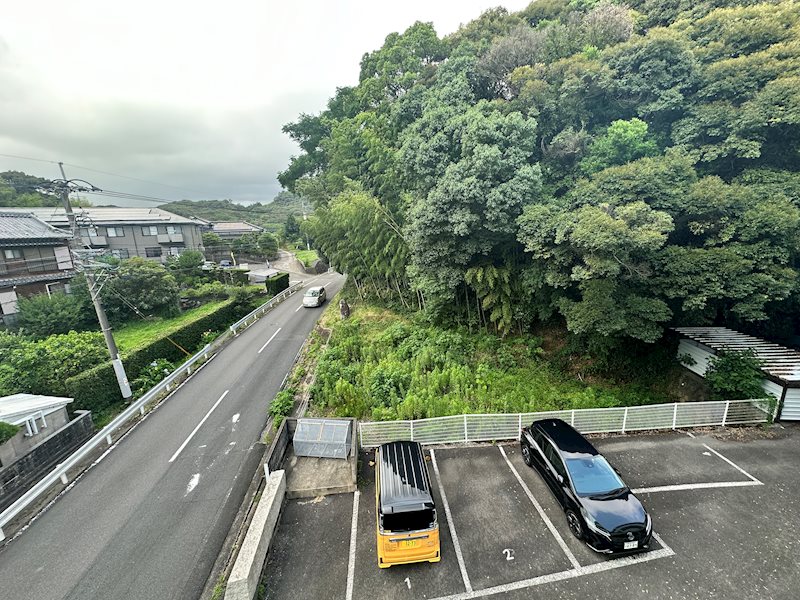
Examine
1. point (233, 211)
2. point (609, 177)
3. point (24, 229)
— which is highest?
point (233, 211)

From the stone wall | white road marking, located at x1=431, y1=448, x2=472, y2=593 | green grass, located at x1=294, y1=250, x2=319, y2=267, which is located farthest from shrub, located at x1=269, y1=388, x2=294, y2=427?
green grass, located at x1=294, y1=250, x2=319, y2=267

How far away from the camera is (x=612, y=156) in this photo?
11812 mm

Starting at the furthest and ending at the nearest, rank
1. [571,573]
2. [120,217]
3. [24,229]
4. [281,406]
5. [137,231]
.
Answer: [120,217] → [137,231] → [24,229] → [281,406] → [571,573]

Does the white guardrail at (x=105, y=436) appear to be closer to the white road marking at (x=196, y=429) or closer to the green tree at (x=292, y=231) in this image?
the white road marking at (x=196, y=429)

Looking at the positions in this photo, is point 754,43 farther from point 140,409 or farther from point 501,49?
point 140,409

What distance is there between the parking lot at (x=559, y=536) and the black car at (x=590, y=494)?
33 centimetres

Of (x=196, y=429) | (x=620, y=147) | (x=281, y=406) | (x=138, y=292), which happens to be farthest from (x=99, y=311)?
(x=620, y=147)

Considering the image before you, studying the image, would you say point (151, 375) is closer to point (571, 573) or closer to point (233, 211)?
point (571, 573)

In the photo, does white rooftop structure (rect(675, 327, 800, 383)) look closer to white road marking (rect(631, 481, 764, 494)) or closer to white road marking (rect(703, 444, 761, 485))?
white road marking (rect(703, 444, 761, 485))

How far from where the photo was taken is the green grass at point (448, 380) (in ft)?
32.5

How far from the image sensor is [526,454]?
811 centimetres

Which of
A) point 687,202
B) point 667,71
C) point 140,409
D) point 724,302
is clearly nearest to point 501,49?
point 667,71

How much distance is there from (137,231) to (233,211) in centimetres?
5698

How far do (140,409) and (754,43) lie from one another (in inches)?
985
